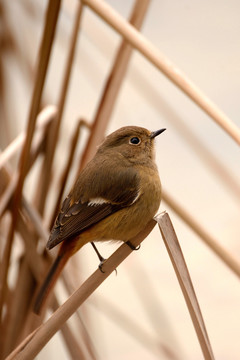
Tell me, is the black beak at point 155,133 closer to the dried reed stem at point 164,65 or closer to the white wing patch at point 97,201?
the white wing patch at point 97,201

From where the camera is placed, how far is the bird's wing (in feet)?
7.54

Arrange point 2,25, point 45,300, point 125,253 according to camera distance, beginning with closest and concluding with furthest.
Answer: point 125,253
point 45,300
point 2,25

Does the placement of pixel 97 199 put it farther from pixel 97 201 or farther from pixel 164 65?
pixel 164 65

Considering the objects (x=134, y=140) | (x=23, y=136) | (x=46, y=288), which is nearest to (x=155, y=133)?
(x=134, y=140)

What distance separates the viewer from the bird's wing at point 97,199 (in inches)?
90.4

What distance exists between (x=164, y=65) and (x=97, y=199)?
700mm

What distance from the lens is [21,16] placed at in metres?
3.20

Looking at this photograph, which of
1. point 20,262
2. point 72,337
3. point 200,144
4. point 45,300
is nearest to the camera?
point 45,300

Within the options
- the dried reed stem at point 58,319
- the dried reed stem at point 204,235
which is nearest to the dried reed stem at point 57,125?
the dried reed stem at point 204,235

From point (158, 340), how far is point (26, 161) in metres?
1.31

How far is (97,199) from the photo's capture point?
240 centimetres

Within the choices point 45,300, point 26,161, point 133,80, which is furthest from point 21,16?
point 45,300

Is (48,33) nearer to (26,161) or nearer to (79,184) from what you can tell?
(26,161)

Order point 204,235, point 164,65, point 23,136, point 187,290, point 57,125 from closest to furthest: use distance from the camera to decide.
→ point 187,290 < point 164,65 < point 204,235 < point 57,125 < point 23,136
